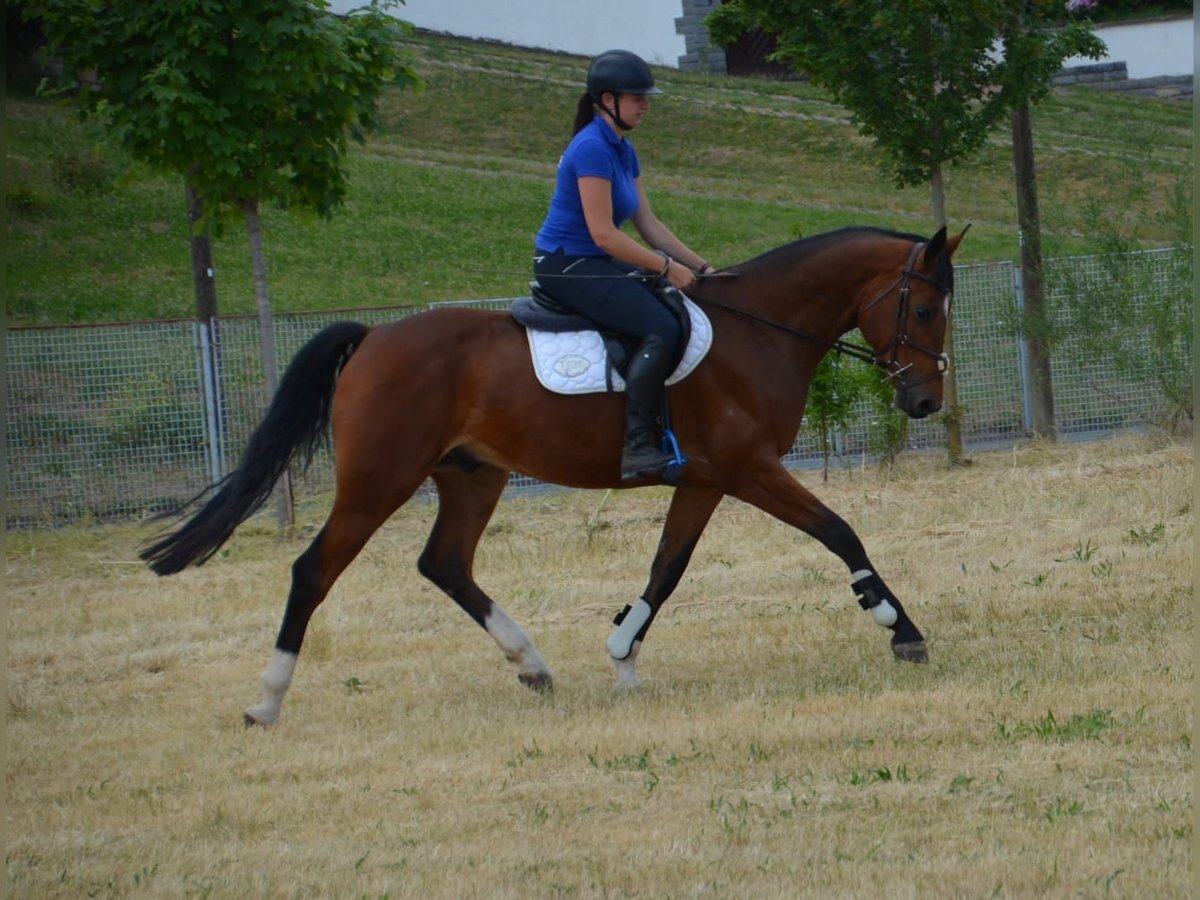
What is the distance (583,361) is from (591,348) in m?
0.07

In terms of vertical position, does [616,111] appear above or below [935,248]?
above

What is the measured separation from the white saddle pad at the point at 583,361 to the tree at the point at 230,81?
5.11m

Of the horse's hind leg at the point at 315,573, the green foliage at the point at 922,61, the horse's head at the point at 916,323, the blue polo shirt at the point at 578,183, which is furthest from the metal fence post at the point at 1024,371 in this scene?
the horse's hind leg at the point at 315,573

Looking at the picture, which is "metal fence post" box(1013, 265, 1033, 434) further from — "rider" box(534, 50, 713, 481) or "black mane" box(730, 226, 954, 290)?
"rider" box(534, 50, 713, 481)

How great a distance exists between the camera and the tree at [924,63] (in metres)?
14.4

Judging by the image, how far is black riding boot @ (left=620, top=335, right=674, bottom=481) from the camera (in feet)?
25.4

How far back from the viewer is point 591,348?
7.92 metres

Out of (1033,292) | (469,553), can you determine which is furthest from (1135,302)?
(469,553)

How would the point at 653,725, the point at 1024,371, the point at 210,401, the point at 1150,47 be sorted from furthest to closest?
the point at 1150,47
the point at 1024,371
the point at 210,401
the point at 653,725

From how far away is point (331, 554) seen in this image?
7871mm

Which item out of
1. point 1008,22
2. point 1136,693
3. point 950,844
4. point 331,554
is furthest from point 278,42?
point 950,844

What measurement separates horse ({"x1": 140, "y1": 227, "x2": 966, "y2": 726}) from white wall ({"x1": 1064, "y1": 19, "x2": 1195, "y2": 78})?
105 ft

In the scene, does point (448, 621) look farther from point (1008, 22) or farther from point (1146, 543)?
point (1008, 22)

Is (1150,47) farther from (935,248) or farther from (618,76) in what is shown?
(618,76)
